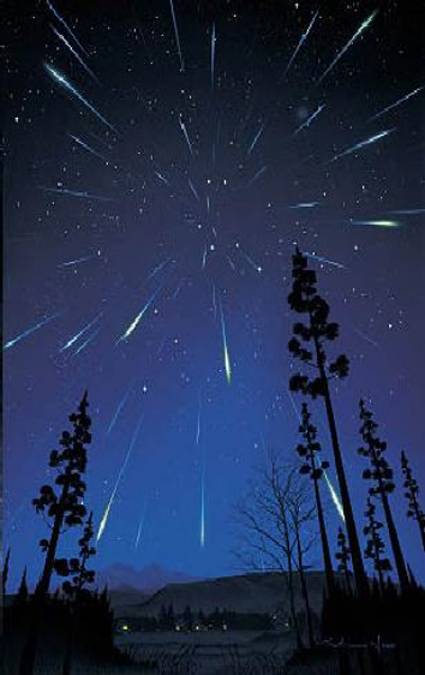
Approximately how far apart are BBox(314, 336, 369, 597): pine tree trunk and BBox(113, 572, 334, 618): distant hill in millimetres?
122184

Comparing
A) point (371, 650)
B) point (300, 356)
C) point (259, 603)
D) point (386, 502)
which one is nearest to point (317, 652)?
point (386, 502)

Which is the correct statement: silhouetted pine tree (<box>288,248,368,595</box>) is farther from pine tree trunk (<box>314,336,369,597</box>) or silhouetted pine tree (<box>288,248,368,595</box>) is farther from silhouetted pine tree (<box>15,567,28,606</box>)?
silhouetted pine tree (<box>15,567,28,606</box>)

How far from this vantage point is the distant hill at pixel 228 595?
437 feet

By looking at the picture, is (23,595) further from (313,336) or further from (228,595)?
(228,595)

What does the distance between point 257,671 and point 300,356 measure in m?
12.7

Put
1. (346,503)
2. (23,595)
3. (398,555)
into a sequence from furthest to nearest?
1. (23,595)
2. (398,555)
3. (346,503)

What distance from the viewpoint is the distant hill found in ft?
437

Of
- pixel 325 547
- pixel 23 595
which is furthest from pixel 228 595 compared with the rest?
pixel 325 547

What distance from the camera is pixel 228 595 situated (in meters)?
142

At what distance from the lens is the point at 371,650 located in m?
12.5

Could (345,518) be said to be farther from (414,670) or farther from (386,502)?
(386,502)

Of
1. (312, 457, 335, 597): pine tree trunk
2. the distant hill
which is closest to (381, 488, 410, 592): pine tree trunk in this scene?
(312, 457, 335, 597): pine tree trunk

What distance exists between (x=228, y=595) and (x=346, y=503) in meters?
140

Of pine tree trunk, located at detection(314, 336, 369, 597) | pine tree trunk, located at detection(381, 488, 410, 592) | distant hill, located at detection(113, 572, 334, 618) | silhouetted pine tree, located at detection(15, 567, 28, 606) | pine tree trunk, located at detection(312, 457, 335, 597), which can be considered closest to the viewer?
pine tree trunk, located at detection(314, 336, 369, 597)
